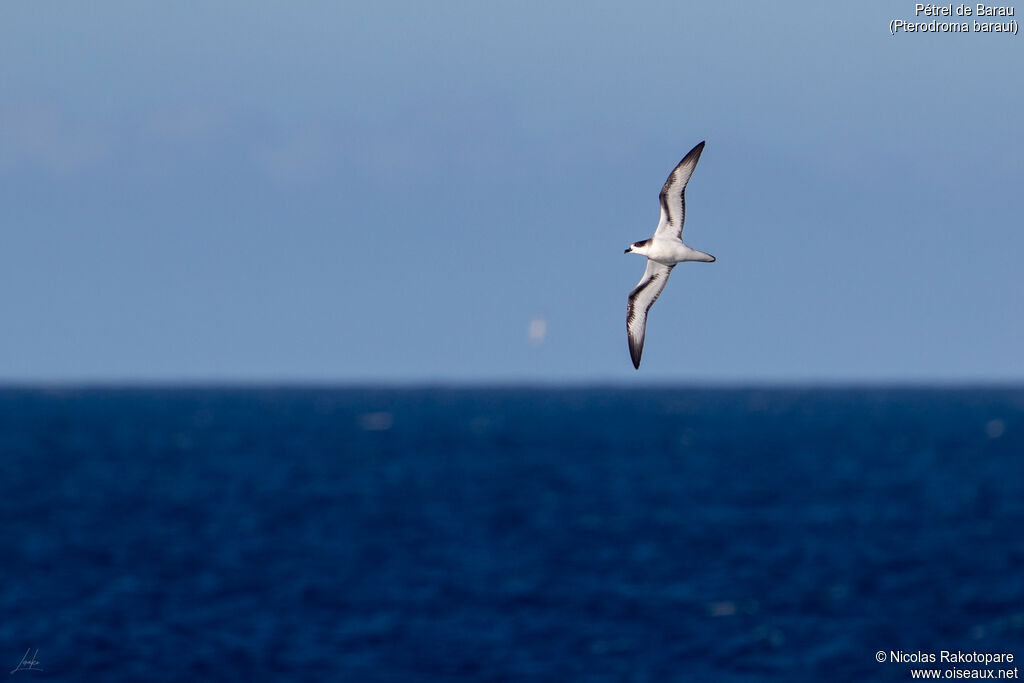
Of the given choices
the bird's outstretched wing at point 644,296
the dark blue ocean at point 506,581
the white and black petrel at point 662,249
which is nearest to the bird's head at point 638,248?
the white and black petrel at point 662,249

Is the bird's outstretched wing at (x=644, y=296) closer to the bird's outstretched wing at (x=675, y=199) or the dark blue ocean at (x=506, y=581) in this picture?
the bird's outstretched wing at (x=675, y=199)

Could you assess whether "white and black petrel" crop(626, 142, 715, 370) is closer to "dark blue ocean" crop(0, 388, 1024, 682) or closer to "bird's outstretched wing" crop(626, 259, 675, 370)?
"bird's outstretched wing" crop(626, 259, 675, 370)

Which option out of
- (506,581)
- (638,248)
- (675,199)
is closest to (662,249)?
(638,248)

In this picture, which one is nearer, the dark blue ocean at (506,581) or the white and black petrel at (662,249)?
the white and black petrel at (662,249)

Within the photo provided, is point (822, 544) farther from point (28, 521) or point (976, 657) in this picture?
point (28, 521)

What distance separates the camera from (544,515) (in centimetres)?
14112

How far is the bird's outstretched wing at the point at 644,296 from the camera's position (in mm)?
10852

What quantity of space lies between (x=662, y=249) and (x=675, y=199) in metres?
0.80

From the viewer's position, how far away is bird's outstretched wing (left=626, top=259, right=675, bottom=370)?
10.9 m

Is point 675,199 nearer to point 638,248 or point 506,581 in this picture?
point 638,248

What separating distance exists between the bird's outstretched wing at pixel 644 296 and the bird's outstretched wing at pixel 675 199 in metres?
0.32

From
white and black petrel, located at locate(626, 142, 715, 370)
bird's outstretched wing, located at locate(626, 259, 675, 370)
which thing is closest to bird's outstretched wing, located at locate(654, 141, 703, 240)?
white and black petrel, located at locate(626, 142, 715, 370)

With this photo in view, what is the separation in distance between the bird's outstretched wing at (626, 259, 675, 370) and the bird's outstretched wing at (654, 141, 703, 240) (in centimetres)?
32

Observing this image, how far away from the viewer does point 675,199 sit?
11.1m
